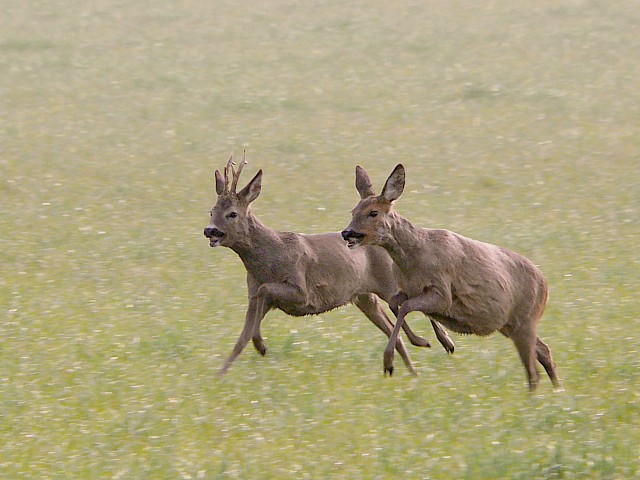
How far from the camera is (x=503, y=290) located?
10.9 m

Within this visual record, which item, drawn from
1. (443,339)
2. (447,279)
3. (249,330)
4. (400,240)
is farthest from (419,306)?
(249,330)

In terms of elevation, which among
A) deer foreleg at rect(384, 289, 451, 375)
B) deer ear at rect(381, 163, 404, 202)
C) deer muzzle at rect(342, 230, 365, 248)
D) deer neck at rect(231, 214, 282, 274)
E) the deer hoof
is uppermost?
deer ear at rect(381, 163, 404, 202)

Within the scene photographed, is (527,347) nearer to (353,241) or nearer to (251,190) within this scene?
(353,241)

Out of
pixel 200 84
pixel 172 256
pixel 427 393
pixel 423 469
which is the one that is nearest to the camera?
pixel 423 469

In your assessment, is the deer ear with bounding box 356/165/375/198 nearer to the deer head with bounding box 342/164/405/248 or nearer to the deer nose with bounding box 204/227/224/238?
the deer head with bounding box 342/164/405/248

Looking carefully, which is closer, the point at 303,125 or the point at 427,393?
the point at 427,393

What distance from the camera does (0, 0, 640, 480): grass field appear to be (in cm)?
916

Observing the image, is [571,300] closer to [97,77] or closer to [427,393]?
[427,393]

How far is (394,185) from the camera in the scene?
35.1 feet

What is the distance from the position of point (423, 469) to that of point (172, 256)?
9.78 meters

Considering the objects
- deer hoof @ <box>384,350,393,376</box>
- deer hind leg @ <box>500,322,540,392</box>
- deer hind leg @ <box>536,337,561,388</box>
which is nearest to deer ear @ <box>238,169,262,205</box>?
deer hoof @ <box>384,350,393,376</box>

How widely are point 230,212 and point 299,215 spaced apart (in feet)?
27.1

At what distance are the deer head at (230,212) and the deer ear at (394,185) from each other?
1.57 metres

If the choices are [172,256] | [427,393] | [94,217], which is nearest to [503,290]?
[427,393]
